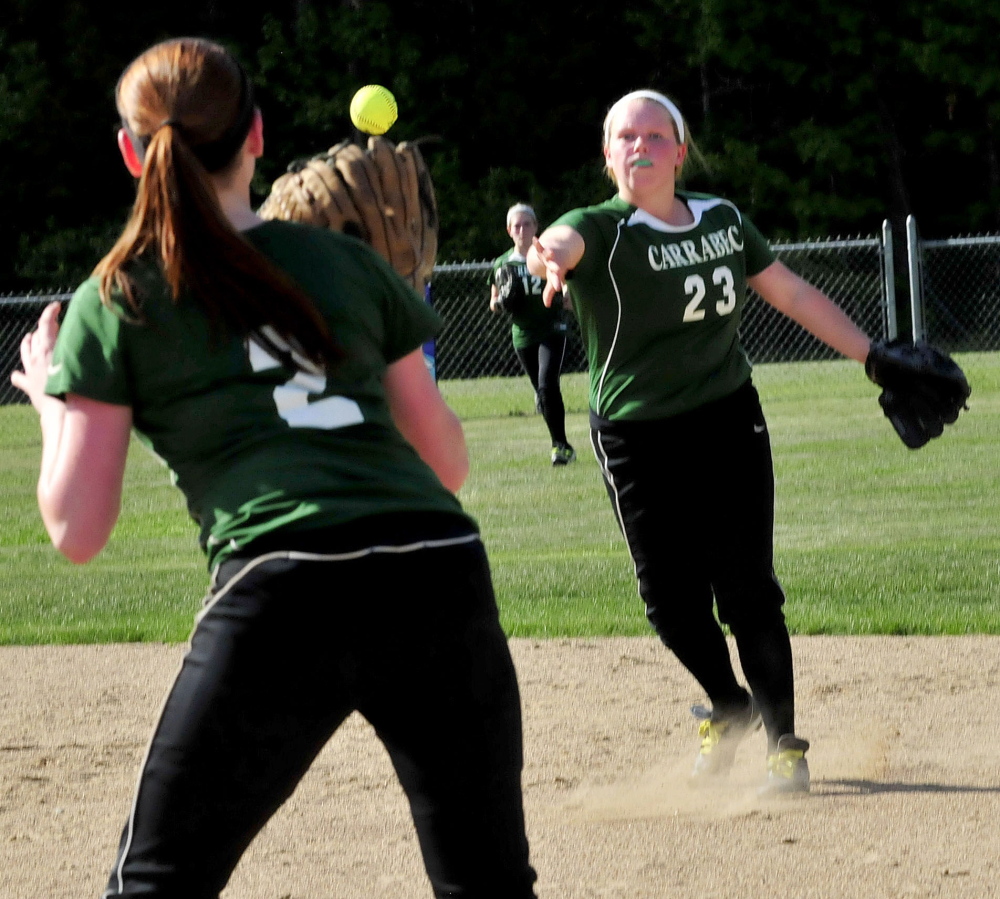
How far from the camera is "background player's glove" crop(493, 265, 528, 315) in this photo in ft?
40.5

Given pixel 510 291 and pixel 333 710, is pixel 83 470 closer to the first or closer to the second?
pixel 333 710

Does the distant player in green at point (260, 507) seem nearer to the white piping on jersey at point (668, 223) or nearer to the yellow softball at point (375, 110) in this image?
the yellow softball at point (375, 110)

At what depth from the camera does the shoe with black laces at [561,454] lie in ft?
39.5

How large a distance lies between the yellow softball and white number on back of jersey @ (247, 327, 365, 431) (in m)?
1.50

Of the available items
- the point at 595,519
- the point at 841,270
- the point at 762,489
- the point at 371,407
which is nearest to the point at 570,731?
the point at 762,489

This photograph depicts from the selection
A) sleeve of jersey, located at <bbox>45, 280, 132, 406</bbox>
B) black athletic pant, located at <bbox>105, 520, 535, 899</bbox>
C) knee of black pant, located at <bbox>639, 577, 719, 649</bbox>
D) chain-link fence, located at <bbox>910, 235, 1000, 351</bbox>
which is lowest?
chain-link fence, located at <bbox>910, 235, 1000, 351</bbox>

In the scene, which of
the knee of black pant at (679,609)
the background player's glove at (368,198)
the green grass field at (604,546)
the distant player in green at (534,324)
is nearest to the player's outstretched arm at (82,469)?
the background player's glove at (368,198)

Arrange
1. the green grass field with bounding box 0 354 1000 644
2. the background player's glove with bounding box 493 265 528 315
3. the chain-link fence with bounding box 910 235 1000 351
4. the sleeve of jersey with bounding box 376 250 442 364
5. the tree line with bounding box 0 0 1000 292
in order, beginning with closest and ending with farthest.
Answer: the sleeve of jersey with bounding box 376 250 442 364, the green grass field with bounding box 0 354 1000 644, the background player's glove with bounding box 493 265 528 315, the chain-link fence with bounding box 910 235 1000 351, the tree line with bounding box 0 0 1000 292

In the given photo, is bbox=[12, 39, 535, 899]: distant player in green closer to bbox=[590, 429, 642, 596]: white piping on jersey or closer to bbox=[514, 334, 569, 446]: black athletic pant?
bbox=[590, 429, 642, 596]: white piping on jersey

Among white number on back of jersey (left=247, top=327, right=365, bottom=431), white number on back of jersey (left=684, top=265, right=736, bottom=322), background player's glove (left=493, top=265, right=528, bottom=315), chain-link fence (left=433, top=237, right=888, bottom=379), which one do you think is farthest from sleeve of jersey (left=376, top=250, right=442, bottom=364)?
chain-link fence (left=433, top=237, right=888, bottom=379)

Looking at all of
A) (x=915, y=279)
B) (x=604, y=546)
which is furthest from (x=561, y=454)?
(x=915, y=279)

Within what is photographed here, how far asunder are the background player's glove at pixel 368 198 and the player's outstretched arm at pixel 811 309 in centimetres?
186

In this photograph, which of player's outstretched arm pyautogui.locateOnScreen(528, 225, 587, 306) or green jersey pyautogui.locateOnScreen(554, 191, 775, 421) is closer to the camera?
player's outstretched arm pyautogui.locateOnScreen(528, 225, 587, 306)

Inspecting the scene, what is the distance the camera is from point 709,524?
4.20 metres
